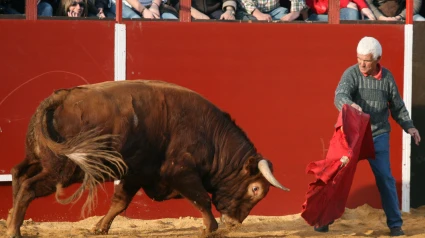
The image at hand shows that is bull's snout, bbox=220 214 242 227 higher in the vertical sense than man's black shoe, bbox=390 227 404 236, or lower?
higher

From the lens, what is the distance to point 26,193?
7.36m

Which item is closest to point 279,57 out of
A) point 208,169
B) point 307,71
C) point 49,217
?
point 307,71

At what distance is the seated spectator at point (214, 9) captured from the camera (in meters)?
9.44

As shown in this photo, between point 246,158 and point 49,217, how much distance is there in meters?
2.05

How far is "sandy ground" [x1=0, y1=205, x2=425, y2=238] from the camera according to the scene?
8.39 m

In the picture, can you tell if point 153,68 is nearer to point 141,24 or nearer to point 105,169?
point 141,24

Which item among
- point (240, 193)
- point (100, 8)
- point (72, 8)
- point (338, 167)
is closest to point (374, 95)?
point (338, 167)

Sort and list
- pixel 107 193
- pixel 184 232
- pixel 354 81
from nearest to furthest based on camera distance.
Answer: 1. pixel 354 81
2. pixel 184 232
3. pixel 107 193

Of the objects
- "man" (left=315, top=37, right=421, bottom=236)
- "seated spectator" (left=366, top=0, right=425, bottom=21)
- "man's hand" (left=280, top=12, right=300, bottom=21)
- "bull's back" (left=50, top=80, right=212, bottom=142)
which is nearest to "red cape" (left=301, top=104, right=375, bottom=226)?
"man" (left=315, top=37, right=421, bottom=236)

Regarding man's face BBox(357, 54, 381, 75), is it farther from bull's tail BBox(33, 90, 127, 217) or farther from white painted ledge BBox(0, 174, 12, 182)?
white painted ledge BBox(0, 174, 12, 182)

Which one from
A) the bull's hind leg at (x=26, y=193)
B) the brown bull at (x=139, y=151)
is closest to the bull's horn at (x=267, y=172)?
the brown bull at (x=139, y=151)

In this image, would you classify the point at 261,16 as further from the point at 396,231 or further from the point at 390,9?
→ the point at 396,231

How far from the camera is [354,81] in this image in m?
8.02

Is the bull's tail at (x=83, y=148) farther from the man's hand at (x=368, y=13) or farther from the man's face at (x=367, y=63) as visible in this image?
the man's hand at (x=368, y=13)
